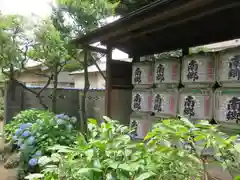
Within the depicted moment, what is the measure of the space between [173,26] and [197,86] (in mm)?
1091

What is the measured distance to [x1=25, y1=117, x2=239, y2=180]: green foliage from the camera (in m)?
1.38

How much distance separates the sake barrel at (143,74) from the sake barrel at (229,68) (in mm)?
1394

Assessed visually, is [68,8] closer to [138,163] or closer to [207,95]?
[207,95]

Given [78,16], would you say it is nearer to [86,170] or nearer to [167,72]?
[167,72]

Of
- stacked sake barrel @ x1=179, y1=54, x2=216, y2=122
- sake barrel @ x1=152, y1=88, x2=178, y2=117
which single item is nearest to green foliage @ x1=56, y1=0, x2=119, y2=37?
sake barrel @ x1=152, y1=88, x2=178, y2=117

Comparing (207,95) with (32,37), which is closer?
(207,95)

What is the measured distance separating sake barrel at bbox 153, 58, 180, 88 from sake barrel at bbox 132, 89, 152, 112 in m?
0.31

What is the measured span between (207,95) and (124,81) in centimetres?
223

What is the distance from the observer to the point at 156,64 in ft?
14.8

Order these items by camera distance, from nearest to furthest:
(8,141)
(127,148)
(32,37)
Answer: (127,148), (8,141), (32,37)

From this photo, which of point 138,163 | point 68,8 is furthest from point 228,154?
point 68,8

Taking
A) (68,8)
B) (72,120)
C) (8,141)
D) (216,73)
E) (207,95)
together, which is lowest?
(8,141)

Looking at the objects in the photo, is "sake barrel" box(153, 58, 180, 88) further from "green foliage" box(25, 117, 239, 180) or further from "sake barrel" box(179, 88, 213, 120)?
"green foliage" box(25, 117, 239, 180)

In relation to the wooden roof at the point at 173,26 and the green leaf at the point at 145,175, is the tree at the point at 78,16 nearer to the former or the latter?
the wooden roof at the point at 173,26
